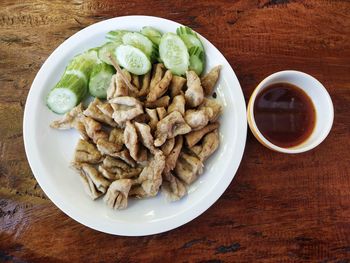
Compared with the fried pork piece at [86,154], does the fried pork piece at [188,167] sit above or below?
below

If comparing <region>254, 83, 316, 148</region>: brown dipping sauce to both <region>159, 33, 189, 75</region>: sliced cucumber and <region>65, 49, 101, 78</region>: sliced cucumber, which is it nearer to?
<region>159, 33, 189, 75</region>: sliced cucumber

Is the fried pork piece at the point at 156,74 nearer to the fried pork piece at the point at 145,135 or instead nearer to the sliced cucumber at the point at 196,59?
the sliced cucumber at the point at 196,59

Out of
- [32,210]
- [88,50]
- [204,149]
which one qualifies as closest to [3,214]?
[32,210]

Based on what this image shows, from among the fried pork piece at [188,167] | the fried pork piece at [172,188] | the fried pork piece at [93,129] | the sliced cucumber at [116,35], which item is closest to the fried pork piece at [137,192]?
the fried pork piece at [172,188]

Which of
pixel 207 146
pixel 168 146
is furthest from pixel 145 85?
pixel 207 146

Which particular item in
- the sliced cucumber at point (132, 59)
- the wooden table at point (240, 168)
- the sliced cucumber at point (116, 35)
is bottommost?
the wooden table at point (240, 168)

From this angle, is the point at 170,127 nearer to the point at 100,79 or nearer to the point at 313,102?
the point at 100,79
